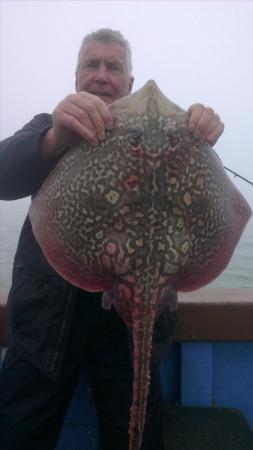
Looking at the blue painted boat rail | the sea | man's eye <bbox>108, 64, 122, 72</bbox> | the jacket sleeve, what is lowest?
the sea

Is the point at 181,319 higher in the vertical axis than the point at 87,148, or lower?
lower

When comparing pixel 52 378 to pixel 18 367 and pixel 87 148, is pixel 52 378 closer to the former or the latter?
pixel 18 367

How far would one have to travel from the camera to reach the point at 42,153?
223 cm

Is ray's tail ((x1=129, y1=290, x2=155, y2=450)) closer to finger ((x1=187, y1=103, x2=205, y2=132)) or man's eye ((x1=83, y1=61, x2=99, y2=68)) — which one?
finger ((x1=187, y1=103, x2=205, y2=132))

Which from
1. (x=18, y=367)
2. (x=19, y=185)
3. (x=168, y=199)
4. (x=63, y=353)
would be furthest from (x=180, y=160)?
(x=18, y=367)

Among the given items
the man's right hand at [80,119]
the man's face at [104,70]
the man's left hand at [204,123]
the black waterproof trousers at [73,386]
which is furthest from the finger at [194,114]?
the black waterproof trousers at [73,386]

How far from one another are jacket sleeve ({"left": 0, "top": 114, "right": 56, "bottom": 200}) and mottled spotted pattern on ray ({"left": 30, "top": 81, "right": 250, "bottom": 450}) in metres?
0.27

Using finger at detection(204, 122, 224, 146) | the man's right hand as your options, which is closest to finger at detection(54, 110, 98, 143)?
the man's right hand

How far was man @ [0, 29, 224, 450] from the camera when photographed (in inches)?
88.8

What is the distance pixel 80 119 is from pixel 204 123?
0.62 m

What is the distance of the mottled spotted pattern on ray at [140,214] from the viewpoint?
5.93 ft

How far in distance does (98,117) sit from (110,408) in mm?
1949

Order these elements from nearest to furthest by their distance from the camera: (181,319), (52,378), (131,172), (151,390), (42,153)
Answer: (131,172), (42,153), (52,378), (151,390), (181,319)

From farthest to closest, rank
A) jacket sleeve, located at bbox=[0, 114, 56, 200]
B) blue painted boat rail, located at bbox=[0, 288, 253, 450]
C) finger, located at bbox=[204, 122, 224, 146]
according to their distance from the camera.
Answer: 1. blue painted boat rail, located at bbox=[0, 288, 253, 450]
2. jacket sleeve, located at bbox=[0, 114, 56, 200]
3. finger, located at bbox=[204, 122, 224, 146]
